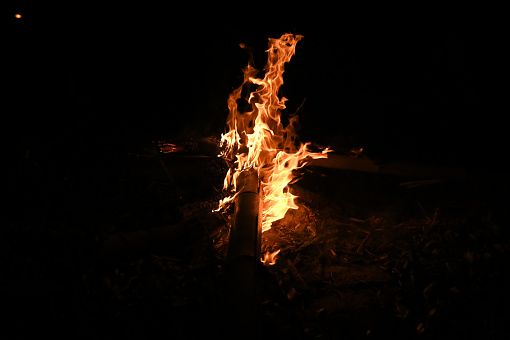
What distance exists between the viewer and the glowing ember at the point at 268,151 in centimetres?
504

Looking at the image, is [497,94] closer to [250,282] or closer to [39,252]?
[250,282]

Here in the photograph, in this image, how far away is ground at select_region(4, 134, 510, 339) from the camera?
3.39 metres

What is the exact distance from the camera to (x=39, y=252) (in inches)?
153

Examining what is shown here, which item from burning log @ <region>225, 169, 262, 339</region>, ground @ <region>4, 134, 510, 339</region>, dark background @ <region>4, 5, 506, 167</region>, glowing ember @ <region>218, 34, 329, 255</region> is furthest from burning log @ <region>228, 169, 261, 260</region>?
dark background @ <region>4, 5, 506, 167</region>

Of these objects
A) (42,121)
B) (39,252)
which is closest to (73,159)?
(42,121)

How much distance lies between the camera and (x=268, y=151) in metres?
5.47

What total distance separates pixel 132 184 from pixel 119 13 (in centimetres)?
489

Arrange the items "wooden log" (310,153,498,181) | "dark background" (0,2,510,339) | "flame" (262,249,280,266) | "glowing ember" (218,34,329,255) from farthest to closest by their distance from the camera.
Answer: "wooden log" (310,153,498,181) → "glowing ember" (218,34,329,255) → "flame" (262,249,280,266) → "dark background" (0,2,510,339)

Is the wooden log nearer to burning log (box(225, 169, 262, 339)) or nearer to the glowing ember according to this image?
the glowing ember

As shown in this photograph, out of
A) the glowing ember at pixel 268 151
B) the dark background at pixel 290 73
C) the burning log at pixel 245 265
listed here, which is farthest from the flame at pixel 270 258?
the dark background at pixel 290 73

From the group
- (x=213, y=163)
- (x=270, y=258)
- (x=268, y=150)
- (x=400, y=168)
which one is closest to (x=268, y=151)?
(x=268, y=150)

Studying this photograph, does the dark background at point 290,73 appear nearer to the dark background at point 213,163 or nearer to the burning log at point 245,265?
the dark background at point 213,163

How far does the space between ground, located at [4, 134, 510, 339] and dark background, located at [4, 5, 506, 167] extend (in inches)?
59.8

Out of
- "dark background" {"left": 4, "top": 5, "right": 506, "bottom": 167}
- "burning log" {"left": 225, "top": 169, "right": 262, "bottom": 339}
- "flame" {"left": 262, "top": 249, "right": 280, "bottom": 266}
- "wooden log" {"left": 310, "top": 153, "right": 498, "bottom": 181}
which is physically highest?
"dark background" {"left": 4, "top": 5, "right": 506, "bottom": 167}
